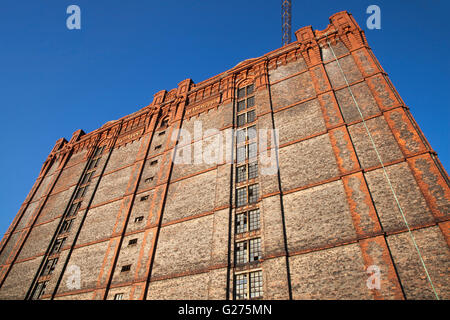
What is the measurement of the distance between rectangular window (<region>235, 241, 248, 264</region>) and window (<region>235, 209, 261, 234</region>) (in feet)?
2.64

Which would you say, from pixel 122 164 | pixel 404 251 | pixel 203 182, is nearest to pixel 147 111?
pixel 122 164

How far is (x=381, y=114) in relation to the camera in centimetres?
1744

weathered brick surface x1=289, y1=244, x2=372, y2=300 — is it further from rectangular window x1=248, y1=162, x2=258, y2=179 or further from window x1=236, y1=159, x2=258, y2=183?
window x1=236, y1=159, x2=258, y2=183

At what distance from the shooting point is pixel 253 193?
18953 millimetres

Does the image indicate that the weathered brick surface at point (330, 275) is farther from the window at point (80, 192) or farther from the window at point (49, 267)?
A: the window at point (80, 192)

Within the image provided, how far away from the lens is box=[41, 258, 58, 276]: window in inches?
914

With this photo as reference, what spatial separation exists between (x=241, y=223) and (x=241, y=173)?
400 centimetres

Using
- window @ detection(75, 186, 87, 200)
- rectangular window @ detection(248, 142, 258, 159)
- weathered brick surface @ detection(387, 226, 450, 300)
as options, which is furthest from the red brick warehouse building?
window @ detection(75, 186, 87, 200)

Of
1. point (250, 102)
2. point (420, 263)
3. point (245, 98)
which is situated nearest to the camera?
point (420, 263)

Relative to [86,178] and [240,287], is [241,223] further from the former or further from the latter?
[86,178]

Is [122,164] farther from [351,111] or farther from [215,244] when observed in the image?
[351,111]

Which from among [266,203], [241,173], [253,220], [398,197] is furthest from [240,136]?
[398,197]

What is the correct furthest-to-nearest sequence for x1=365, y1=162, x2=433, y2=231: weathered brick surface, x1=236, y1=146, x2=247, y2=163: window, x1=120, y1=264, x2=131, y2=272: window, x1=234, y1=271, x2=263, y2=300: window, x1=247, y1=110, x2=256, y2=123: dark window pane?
x1=247, y1=110, x2=256, y2=123: dark window pane, x1=236, y1=146, x2=247, y2=163: window, x1=120, y1=264, x2=131, y2=272: window, x1=234, y1=271, x2=263, y2=300: window, x1=365, y1=162, x2=433, y2=231: weathered brick surface
